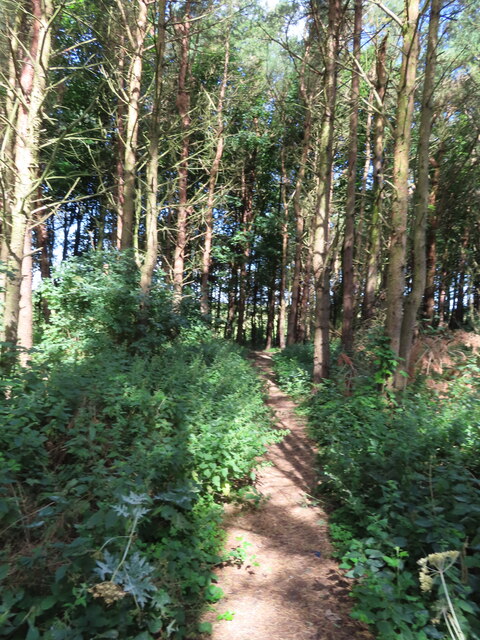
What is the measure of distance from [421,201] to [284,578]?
6.64 metres

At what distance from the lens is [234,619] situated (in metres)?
2.81

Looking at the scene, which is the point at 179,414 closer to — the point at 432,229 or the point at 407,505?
the point at 407,505

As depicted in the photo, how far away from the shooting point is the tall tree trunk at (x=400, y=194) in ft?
21.2

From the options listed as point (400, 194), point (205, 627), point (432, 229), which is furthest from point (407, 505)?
point (432, 229)

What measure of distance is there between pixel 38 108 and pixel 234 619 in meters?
6.74

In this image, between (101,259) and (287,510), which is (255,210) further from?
(287,510)

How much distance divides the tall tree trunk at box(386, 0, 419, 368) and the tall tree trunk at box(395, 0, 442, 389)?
9.9 inches

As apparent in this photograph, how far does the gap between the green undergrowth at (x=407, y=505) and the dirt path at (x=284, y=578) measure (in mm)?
183

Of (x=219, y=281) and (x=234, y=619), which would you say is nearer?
(x=234, y=619)

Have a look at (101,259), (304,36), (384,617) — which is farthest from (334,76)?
(384,617)

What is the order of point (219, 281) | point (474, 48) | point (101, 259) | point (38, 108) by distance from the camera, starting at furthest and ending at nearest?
point (219, 281)
point (474, 48)
point (101, 259)
point (38, 108)

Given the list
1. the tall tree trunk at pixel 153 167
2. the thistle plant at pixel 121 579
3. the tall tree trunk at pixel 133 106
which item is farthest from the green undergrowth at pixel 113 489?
the tall tree trunk at pixel 133 106

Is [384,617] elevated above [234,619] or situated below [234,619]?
above

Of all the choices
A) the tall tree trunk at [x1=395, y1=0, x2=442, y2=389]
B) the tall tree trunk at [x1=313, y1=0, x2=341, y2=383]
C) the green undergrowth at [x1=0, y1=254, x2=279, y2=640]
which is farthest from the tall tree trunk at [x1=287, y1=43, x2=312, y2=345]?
the green undergrowth at [x1=0, y1=254, x2=279, y2=640]
